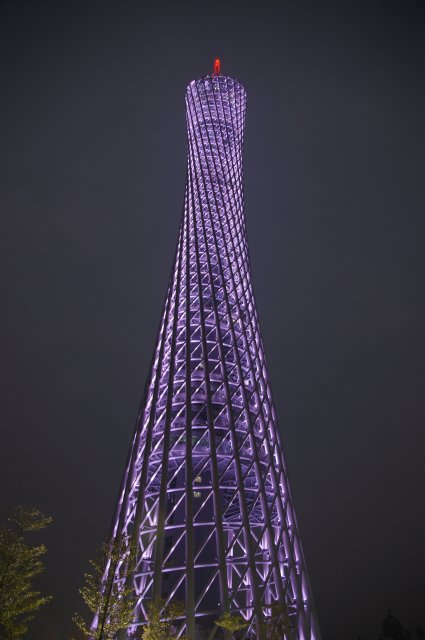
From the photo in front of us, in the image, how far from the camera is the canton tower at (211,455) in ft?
57.7

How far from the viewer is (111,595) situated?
1606 centimetres

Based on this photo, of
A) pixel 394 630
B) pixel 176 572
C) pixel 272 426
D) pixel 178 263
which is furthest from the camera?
pixel 394 630

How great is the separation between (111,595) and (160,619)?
5.38 feet

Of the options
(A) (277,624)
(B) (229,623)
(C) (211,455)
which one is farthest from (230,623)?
(C) (211,455)

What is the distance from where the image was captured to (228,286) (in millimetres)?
26562

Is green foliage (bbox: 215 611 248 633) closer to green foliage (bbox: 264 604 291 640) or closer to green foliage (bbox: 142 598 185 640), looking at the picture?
green foliage (bbox: 264 604 291 640)

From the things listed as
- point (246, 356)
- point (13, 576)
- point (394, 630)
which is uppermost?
point (246, 356)

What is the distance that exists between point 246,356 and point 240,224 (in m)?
8.78

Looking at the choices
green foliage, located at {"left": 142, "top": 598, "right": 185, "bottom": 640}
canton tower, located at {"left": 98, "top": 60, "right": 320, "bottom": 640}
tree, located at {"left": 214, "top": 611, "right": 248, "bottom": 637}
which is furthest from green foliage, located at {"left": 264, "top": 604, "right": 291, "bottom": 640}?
green foliage, located at {"left": 142, "top": 598, "right": 185, "bottom": 640}

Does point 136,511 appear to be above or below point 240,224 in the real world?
below

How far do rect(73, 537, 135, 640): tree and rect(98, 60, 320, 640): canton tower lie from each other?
0.55m

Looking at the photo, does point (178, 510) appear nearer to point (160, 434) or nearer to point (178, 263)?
point (160, 434)

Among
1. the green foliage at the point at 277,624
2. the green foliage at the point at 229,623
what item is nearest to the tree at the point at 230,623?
the green foliage at the point at 229,623

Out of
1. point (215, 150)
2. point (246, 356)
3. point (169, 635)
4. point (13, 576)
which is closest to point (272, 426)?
point (246, 356)
